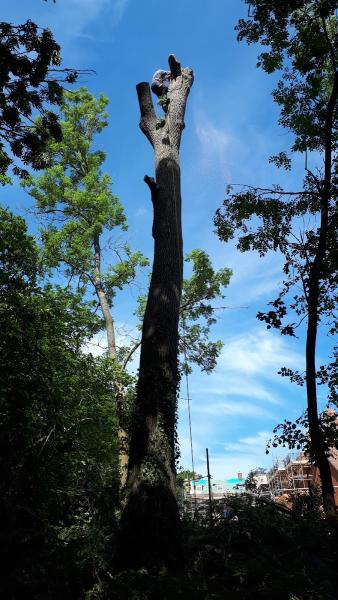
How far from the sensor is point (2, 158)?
15.9 feet

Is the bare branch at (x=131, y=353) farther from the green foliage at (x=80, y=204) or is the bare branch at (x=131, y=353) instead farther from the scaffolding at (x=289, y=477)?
the scaffolding at (x=289, y=477)

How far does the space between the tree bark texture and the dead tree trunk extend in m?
1.50

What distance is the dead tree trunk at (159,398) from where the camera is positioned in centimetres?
420

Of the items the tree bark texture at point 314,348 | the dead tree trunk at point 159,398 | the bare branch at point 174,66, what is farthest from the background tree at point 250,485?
the bare branch at point 174,66

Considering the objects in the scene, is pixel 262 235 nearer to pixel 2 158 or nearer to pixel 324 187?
pixel 324 187

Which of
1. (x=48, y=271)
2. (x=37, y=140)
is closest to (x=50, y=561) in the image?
(x=37, y=140)

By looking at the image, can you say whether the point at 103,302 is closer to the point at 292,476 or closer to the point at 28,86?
the point at 28,86

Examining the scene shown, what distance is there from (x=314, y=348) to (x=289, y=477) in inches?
1016

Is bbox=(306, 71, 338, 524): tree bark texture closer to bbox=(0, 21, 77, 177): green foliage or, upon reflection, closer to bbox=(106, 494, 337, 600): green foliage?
bbox=(106, 494, 337, 600): green foliage

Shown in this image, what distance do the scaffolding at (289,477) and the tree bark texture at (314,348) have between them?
21349 mm

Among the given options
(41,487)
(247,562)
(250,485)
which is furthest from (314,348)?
(250,485)

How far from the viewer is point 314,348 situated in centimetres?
500

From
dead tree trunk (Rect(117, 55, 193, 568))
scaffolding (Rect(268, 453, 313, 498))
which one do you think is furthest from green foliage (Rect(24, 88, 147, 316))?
scaffolding (Rect(268, 453, 313, 498))

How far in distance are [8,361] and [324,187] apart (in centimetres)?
435
